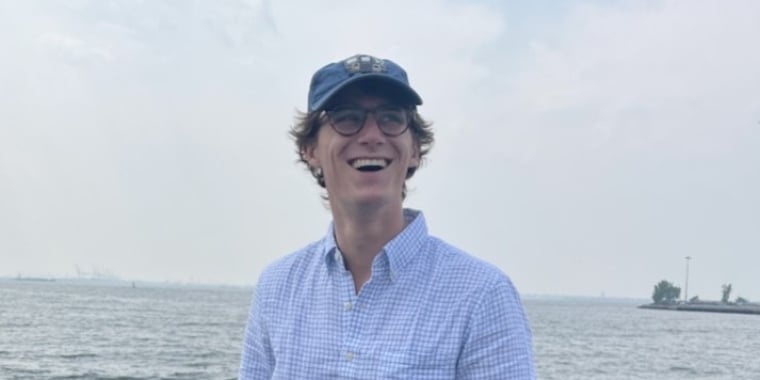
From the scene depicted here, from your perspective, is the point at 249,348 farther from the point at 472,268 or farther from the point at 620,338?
the point at 620,338

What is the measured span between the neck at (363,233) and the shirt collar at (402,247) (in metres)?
0.03

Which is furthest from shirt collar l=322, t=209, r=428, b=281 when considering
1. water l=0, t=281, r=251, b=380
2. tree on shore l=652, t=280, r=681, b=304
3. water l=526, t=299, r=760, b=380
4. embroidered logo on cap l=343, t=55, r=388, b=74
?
tree on shore l=652, t=280, r=681, b=304

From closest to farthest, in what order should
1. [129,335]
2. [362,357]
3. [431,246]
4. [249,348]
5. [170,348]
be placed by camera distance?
[362,357] < [431,246] < [249,348] < [170,348] < [129,335]

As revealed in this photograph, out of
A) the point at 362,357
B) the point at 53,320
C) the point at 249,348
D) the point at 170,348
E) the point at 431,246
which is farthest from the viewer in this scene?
the point at 53,320

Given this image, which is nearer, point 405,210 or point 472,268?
point 472,268

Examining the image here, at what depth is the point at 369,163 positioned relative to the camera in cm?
245

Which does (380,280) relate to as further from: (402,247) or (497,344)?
(497,344)

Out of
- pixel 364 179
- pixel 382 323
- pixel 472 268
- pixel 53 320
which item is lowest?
pixel 53 320

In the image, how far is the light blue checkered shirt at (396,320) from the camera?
233cm

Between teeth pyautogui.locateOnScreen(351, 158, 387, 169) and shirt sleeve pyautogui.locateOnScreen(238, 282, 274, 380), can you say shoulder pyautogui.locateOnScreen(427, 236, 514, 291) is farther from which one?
shirt sleeve pyautogui.locateOnScreen(238, 282, 274, 380)

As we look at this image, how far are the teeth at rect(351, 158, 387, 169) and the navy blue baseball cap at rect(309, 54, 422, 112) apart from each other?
6.8 inches

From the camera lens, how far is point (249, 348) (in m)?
2.83

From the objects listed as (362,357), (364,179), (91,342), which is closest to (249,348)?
(362,357)

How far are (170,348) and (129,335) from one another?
8.68 meters
